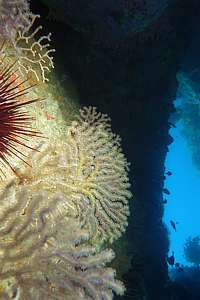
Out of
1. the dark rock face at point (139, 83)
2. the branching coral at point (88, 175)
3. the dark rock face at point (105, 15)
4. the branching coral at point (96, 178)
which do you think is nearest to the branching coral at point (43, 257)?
the branching coral at point (88, 175)

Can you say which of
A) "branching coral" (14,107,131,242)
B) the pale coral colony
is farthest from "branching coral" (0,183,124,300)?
"branching coral" (14,107,131,242)

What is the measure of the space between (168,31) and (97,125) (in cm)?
560

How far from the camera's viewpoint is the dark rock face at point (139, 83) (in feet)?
23.4

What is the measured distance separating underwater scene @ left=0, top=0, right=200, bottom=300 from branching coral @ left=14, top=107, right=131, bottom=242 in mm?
15

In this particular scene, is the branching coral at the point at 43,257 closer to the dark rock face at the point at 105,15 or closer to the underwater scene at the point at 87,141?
the underwater scene at the point at 87,141

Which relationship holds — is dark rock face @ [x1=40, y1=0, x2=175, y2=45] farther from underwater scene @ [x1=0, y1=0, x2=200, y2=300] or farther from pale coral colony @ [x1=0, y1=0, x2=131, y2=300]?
pale coral colony @ [x1=0, y1=0, x2=131, y2=300]

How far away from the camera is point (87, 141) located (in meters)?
4.66

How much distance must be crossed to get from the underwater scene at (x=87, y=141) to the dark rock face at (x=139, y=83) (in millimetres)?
32

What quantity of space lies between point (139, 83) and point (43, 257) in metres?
7.19

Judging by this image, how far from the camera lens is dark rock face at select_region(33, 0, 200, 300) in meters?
7.14

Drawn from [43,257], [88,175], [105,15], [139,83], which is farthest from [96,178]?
[139,83]

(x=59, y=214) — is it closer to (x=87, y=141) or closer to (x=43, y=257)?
(x=43, y=257)

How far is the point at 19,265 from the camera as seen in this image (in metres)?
3.05

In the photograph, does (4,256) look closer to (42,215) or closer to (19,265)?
(19,265)
